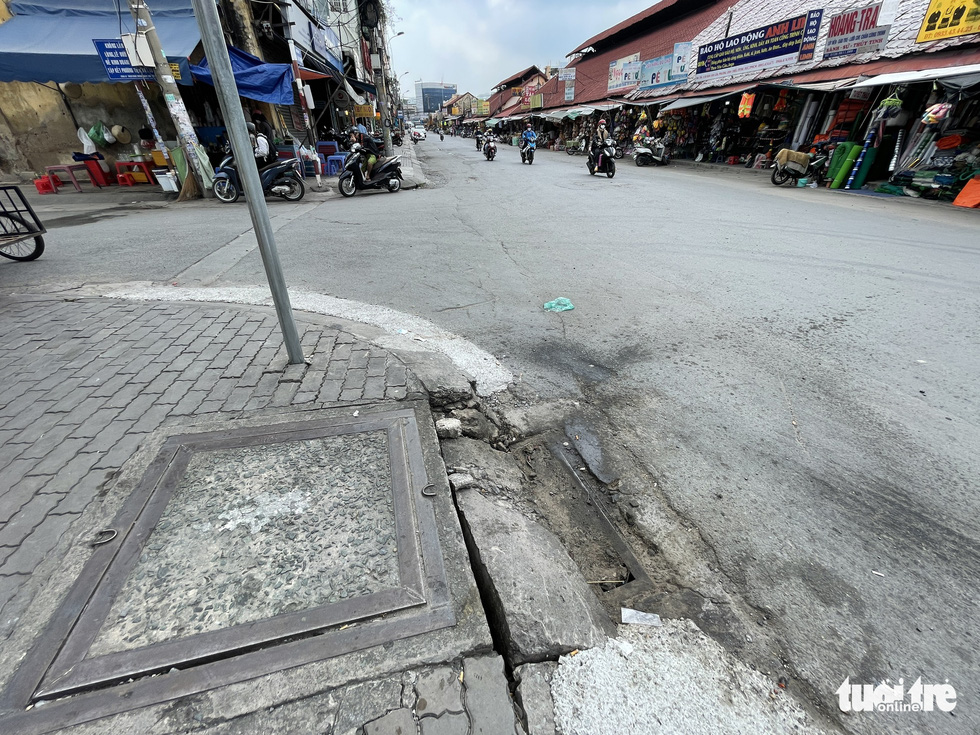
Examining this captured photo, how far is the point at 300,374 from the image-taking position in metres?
3.07

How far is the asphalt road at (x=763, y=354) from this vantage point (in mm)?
1859

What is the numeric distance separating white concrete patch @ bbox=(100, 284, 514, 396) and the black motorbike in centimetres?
795

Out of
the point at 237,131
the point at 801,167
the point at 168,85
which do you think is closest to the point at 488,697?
the point at 237,131

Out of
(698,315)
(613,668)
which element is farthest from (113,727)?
(698,315)

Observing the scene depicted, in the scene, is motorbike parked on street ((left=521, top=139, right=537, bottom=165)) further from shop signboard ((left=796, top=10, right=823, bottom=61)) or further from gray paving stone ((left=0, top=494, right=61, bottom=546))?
gray paving stone ((left=0, top=494, right=61, bottom=546))

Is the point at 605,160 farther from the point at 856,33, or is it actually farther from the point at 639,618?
the point at 639,618

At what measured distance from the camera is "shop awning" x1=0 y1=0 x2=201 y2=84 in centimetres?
977

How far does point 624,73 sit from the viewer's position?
27891mm

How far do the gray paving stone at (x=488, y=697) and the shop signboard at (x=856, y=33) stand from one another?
63.5ft

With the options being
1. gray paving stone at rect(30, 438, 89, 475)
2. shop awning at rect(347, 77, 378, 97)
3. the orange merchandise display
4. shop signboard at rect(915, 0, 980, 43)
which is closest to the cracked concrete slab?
gray paving stone at rect(30, 438, 89, 475)

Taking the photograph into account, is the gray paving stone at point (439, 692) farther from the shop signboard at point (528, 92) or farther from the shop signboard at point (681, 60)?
the shop signboard at point (528, 92)

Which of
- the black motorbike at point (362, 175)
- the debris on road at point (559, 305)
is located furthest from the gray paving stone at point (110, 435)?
the black motorbike at point (362, 175)

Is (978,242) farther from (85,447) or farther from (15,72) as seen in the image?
(15,72)

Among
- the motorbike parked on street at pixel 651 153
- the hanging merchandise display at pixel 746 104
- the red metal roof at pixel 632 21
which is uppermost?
the red metal roof at pixel 632 21
